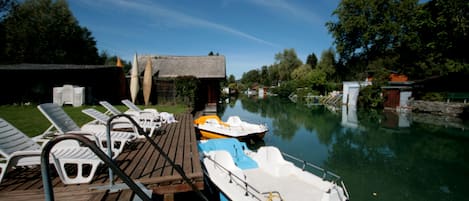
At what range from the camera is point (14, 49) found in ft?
96.0

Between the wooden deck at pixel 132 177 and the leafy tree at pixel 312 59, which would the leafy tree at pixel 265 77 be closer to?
the leafy tree at pixel 312 59

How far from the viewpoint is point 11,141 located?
3256 mm

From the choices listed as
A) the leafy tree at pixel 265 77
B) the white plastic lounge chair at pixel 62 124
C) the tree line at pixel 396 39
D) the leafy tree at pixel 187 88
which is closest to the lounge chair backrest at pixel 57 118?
the white plastic lounge chair at pixel 62 124

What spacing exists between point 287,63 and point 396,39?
3260 centimetres

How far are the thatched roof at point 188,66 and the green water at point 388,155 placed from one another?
26.9 ft

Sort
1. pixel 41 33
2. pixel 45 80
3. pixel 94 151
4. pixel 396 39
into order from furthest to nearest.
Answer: pixel 41 33
pixel 396 39
pixel 45 80
pixel 94 151

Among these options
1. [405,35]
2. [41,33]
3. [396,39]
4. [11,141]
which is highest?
[41,33]

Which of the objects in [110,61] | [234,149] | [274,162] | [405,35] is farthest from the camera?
[110,61]

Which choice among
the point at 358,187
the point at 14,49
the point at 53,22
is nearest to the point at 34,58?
the point at 14,49

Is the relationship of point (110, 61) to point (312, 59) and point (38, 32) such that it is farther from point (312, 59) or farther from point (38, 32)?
point (312, 59)

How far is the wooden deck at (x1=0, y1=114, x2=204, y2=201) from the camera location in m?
2.82

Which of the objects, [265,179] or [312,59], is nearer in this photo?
[265,179]

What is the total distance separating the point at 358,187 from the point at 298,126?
9.16 meters

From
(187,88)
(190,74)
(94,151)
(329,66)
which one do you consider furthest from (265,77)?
(94,151)
